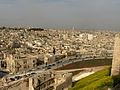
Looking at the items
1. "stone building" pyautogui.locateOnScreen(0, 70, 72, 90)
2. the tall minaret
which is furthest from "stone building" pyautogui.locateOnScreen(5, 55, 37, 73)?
the tall minaret

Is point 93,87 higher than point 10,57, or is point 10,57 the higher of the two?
point 93,87

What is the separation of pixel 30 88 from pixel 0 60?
27157mm

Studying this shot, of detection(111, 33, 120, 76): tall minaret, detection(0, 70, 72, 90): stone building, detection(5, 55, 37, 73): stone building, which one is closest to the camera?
detection(111, 33, 120, 76): tall minaret

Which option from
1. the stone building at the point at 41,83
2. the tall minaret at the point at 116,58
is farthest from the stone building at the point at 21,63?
the tall minaret at the point at 116,58

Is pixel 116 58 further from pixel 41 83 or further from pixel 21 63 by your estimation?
pixel 21 63

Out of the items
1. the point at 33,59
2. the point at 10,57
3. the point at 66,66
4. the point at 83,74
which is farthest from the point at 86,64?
the point at 10,57

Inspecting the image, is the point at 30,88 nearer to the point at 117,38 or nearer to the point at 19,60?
the point at 117,38

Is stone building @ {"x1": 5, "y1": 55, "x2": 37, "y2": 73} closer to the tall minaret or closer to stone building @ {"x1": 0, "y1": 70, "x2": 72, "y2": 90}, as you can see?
stone building @ {"x1": 0, "y1": 70, "x2": 72, "y2": 90}

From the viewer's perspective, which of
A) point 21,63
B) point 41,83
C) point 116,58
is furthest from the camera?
point 21,63

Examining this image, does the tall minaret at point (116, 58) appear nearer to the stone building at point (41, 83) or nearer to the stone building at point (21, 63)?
the stone building at point (41, 83)

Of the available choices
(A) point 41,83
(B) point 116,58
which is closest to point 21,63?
(A) point 41,83

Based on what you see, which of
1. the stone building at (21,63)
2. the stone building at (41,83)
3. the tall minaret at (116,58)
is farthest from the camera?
the stone building at (21,63)

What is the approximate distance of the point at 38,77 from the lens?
24984 millimetres

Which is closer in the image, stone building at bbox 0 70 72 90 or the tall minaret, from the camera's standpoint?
the tall minaret
